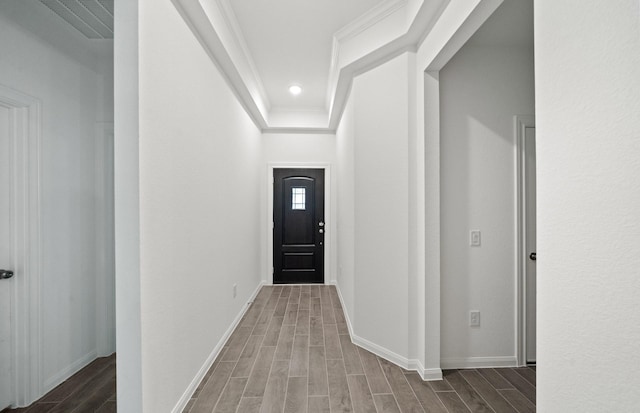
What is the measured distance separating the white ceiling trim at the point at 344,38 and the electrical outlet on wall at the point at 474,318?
7.06 feet

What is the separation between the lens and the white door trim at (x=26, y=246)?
6.34 feet

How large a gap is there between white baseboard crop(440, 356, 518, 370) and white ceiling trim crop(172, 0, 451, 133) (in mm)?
2494

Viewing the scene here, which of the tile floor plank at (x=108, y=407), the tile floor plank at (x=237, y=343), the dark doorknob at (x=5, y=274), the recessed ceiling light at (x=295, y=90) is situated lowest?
the tile floor plank at (x=108, y=407)

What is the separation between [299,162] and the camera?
5.20 m

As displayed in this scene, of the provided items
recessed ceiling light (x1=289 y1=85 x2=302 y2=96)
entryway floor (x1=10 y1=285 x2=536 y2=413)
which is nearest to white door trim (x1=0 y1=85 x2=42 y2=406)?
entryway floor (x1=10 y1=285 x2=536 y2=413)

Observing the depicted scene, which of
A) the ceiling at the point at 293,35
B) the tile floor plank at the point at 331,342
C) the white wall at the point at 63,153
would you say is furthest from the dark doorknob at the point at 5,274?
the ceiling at the point at 293,35

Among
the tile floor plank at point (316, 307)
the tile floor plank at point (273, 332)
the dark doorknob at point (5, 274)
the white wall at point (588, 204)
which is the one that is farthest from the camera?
the tile floor plank at point (316, 307)

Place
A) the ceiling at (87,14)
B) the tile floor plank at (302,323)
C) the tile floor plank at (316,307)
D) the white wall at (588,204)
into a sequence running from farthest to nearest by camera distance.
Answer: the tile floor plank at (316,307) < the tile floor plank at (302,323) < the ceiling at (87,14) < the white wall at (588,204)

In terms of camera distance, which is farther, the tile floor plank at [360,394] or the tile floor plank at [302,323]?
the tile floor plank at [302,323]

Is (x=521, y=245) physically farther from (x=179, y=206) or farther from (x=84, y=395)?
(x=84, y=395)

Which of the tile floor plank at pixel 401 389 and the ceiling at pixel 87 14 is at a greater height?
the ceiling at pixel 87 14

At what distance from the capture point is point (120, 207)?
1446 millimetres

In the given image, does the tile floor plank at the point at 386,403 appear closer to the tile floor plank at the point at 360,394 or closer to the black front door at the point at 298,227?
the tile floor plank at the point at 360,394

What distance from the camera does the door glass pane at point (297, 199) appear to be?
5211 mm
